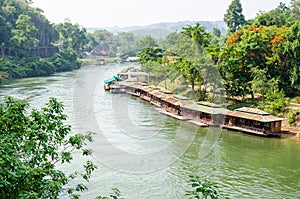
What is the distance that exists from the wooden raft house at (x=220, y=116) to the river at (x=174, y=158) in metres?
0.58

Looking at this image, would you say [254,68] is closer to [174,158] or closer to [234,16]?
[174,158]

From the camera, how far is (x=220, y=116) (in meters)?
18.8

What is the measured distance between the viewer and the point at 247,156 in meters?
14.3

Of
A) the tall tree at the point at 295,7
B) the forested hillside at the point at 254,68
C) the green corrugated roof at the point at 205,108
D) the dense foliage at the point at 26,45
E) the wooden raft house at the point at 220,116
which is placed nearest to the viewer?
the wooden raft house at the point at 220,116

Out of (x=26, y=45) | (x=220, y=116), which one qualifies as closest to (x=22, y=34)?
(x=26, y=45)

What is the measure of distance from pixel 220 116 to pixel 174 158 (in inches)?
226

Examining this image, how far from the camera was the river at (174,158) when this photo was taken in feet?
36.7

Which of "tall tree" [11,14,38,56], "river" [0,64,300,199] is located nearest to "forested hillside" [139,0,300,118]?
"river" [0,64,300,199]

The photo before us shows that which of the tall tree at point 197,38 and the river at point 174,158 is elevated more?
the tall tree at point 197,38

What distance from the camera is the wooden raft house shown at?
55.4ft

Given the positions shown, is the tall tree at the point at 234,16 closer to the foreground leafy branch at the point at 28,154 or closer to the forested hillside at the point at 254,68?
the forested hillside at the point at 254,68

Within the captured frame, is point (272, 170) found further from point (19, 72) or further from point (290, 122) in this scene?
point (19, 72)

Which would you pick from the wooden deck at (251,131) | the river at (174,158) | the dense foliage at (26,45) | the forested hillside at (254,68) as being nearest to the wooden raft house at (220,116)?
the wooden deck at (251,131)

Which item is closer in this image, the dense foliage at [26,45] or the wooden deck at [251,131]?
the wooden deck at [251,131]
